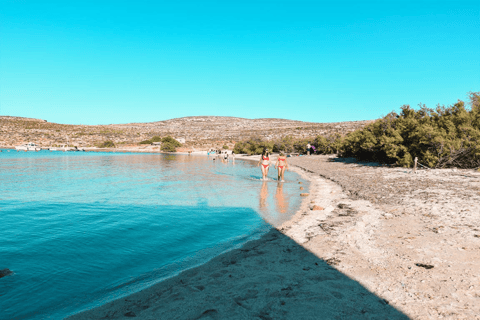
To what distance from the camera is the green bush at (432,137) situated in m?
20.4

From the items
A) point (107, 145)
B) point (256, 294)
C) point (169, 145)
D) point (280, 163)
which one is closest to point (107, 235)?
point (256, 294)

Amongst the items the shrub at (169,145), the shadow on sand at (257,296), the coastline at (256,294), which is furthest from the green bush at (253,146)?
the shadow on sand at (257,296)

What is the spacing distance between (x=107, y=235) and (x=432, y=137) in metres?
22.0

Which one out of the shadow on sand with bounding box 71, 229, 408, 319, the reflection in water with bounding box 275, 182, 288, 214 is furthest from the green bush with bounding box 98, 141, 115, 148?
the shadow on sand with bounding box 71, 229, 408, 319

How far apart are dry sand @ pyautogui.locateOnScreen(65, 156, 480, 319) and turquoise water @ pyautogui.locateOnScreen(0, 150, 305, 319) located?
0.81 m

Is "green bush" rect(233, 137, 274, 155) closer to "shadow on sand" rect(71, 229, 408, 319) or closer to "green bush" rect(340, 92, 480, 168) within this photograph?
"green bush" rect(340, 92, 480, 168)

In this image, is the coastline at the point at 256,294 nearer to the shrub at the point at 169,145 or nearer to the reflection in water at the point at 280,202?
the reflection in water at the point at 280,202

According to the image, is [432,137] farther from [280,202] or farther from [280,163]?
[280,202]

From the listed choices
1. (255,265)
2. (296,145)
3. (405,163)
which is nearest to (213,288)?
(255,265)

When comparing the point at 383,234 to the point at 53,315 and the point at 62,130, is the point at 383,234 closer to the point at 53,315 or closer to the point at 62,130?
the point at 53,315

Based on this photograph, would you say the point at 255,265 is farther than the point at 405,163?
No

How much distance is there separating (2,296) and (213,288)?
362cm

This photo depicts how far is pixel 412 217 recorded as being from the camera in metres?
9.05

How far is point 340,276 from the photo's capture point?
5285 mm
